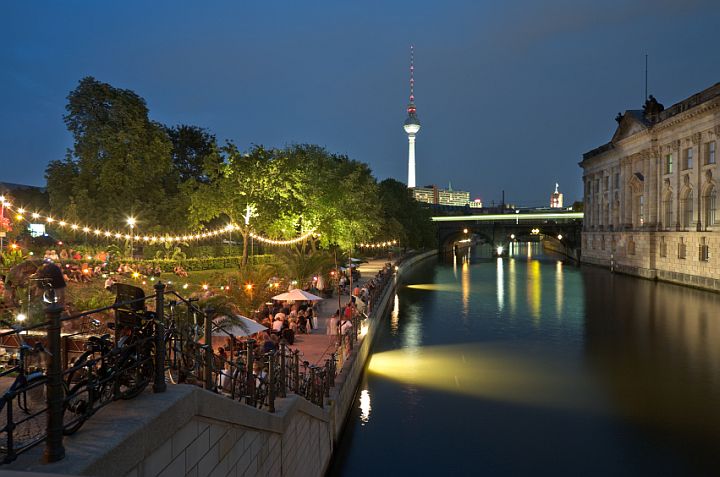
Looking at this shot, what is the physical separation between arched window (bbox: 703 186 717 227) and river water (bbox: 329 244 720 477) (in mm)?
17929

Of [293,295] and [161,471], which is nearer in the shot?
[161,471]

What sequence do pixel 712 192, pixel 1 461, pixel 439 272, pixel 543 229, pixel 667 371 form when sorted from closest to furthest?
1. pixel 1 461
2. pixel 667 371
3. pixel 712 192
4. pixel 439 272
5. pixel 543 229

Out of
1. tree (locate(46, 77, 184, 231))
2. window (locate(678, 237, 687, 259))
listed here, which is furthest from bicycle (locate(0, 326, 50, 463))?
window (locate(678, 237, 687, 259))

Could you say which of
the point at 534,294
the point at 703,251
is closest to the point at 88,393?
the point at 534,294

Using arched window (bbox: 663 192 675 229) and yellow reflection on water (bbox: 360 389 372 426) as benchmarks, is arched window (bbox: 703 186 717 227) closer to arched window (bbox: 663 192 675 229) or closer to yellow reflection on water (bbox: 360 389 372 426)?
arched window (bbox: 663 192 675 229)

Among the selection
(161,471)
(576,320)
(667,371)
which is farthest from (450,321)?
(161,471)

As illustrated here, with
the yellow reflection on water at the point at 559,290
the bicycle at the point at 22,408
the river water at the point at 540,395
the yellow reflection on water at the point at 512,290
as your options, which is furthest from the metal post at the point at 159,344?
the yellow reflection on water at the point at 559,290

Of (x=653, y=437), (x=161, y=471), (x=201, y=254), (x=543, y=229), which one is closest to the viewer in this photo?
(x=161, y=471)

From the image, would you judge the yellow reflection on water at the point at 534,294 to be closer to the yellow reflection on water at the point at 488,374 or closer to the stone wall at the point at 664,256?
the stone wall at the point at 664,256

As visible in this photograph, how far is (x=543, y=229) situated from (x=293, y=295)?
100 m

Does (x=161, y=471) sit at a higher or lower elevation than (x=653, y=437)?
higher

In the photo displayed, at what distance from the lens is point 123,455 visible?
188 inches

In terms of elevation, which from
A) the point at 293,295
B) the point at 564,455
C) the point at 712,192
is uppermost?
the point at 712,192

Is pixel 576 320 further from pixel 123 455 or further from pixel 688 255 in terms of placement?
pixel 123 455
